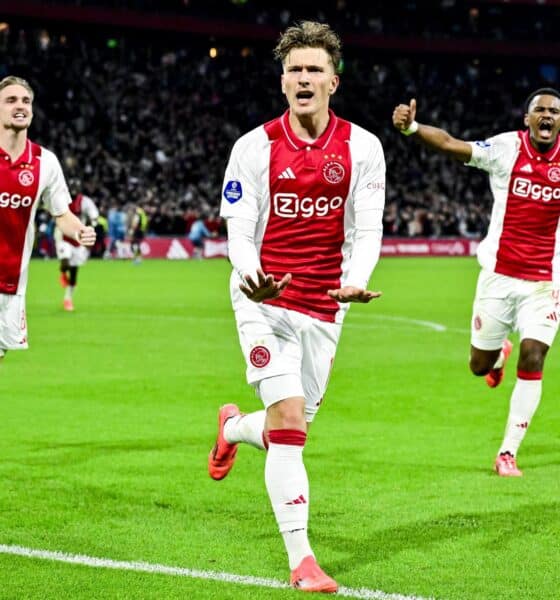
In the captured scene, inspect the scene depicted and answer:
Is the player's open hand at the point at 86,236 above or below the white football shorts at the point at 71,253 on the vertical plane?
above

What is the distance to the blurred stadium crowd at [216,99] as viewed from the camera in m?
50.8

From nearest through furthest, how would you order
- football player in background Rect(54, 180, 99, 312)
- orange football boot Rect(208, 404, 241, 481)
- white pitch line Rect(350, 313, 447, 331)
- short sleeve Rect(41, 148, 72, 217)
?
1. orange football boot Rect(208, 404, 241, 481)
2. short sleeve Rect(41, 148, 72, 217)
3. white pitch line Rect(350, 313, 447, 331)
4. football player in background Rect(54, 180, 99, 312)

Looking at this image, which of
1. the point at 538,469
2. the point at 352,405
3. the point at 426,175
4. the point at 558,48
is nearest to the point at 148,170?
the point at 426,175

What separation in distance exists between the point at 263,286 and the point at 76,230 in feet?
9.19

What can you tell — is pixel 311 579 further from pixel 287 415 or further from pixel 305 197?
pixel 305 197

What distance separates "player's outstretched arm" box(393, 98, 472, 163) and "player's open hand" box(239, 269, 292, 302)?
2.50 m

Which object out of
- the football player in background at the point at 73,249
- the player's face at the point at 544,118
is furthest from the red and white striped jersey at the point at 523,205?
the football player in background at the point at 73,249

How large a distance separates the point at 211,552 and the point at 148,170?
46.2 m

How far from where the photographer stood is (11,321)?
831 cm

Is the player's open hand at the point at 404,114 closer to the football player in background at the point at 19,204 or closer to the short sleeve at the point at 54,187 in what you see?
the football player in background at the point at 19,204

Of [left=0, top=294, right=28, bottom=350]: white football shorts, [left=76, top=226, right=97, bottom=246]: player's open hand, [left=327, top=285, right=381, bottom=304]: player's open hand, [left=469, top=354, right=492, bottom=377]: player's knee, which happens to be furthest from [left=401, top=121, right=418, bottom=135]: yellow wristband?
[left=0, top=294, right=28, bottom=350]: white football shorts

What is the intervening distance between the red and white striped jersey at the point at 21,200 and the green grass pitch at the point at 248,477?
1.39 m

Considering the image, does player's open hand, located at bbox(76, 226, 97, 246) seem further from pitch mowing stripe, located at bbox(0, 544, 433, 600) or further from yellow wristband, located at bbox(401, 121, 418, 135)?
pitch mowing stripe, located at bbox(0, 544, 433, 600)

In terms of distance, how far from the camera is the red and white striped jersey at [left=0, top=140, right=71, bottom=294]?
8.15 meters
